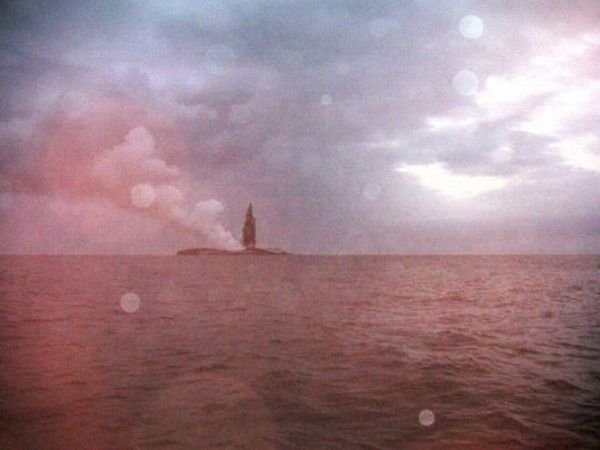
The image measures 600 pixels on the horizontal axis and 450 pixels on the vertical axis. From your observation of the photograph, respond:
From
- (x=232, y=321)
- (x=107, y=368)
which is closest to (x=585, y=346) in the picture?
(x=232, y=321)

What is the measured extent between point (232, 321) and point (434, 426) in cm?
2124

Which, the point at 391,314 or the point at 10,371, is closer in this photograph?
the point at 10,371

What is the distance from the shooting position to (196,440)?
1054cm

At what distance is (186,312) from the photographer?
35.4m

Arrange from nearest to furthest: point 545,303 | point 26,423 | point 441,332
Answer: point 26,423
point 441,332
point 545,303

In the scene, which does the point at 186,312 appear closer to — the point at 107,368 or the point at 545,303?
the point at 107,368

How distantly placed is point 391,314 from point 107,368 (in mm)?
24862

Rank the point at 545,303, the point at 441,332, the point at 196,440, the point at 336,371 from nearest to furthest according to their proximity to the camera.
→ the point at 196,440 < the point at 336,371 < the point at 441,332 < the point at 545,303

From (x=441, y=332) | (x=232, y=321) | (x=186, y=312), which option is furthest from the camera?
(x=186, y=312)

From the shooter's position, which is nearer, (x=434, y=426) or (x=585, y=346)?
(x=434, y=426)

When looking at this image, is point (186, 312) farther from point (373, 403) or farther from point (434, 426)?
point (434, 426)

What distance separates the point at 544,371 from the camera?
1806cm

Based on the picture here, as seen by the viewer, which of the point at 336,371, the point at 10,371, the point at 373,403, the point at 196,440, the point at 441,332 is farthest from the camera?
the point at 441,332

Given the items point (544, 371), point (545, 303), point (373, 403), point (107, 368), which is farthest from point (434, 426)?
point (545, 303)
